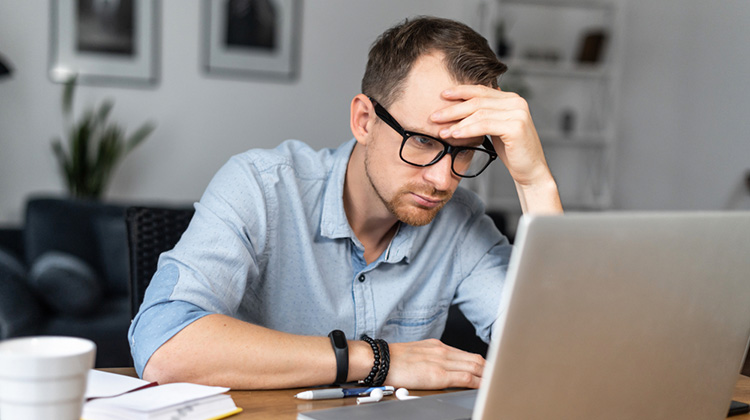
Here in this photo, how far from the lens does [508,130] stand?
3.89ft

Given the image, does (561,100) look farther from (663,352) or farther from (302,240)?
(663,352)

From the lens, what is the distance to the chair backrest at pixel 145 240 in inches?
51.6

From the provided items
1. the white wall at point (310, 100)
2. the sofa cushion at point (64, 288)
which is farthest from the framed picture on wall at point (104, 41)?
the sofa cushion at point (64, 288)

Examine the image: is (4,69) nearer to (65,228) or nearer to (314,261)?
(65,228)

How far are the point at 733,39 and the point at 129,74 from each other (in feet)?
11.5

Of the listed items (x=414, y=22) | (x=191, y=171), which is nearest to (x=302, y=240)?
(x=414, y=22)

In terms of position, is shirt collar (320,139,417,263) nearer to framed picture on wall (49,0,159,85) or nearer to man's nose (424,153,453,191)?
man's nose (424,153,453,191)

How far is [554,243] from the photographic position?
0.60 m

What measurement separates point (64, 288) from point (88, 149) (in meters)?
1.03

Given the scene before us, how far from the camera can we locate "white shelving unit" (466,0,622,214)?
4.28 meters

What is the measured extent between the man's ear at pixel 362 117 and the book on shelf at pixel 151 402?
637 mm

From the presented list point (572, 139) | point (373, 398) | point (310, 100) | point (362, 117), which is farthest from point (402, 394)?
point (572, 139)

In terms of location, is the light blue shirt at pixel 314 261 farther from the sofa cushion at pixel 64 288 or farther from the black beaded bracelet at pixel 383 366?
the sofa cushion at pixel 64 288

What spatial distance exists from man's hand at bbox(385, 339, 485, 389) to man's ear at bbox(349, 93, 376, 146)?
45 cm
